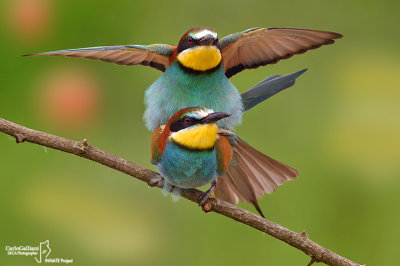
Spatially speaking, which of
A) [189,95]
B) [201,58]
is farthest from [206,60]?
[189,95]

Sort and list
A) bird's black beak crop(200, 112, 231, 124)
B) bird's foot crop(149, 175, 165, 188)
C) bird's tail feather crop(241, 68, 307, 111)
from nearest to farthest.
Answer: bird's black beak crop(200, 112, 231, 124)
bird's foot crop(149, 175, 165, 188)
bird's tail feather crop(241, 68, 307, 111)

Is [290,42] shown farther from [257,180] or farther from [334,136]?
[334,136]

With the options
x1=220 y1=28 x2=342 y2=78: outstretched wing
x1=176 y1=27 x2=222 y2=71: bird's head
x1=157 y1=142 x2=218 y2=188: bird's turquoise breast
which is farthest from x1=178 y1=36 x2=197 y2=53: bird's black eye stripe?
x1=157 y1=142 x2=218 y2=188: bird's turquoise breast

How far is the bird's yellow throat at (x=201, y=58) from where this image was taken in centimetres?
138

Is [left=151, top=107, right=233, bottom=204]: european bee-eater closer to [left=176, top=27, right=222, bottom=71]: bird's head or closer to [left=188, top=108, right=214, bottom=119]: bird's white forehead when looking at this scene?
[left=188, top=108, right=214, bottom=119]: bird's white forehead

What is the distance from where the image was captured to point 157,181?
1.38m

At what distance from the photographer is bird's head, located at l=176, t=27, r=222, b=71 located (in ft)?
4.45

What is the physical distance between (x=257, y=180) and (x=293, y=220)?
0.55m

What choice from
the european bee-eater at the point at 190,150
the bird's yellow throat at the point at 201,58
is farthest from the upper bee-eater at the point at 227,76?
the european bee-eater at the point at 190,150

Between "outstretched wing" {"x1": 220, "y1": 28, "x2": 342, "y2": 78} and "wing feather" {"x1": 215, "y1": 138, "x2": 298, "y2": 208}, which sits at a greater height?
"outstretched wing" {"x1": 220, "y1": 28, "x2": 342, "y2": 78}

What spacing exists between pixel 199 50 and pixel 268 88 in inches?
12.0

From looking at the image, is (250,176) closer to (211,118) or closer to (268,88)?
(268,88)

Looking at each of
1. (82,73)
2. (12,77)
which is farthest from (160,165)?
(12,77)

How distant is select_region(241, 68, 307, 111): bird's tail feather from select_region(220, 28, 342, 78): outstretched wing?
0.07 m
